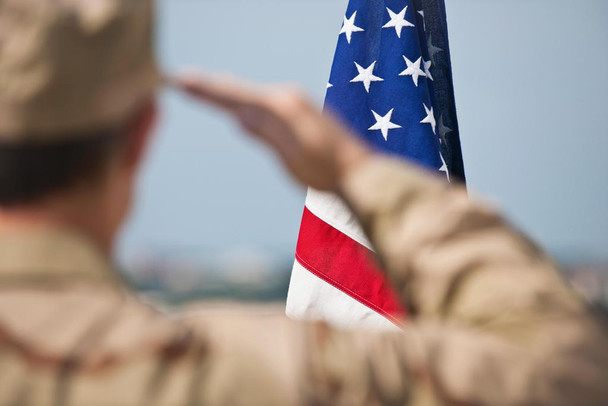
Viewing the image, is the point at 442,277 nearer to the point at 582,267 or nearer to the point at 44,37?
the point at 44,37

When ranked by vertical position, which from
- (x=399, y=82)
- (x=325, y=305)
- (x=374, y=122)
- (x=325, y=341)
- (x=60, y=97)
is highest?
(x=399, y=82)

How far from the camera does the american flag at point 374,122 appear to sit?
4.06 metres

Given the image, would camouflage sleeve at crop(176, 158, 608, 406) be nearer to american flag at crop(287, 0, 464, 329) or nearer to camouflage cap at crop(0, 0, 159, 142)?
camouflage cap at crop(0, 0, 159, 142)

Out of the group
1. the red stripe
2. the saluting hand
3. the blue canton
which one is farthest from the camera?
the blue canton

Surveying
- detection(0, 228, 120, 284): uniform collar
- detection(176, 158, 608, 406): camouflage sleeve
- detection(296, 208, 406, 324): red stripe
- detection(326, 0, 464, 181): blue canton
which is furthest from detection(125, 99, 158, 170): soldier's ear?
detection(326, 0, 464, 181): blue canton

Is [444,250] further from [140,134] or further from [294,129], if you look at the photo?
[140,134]

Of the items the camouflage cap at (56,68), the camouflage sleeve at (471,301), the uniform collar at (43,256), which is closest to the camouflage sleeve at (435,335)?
the camouflage sleeve at (471,301)

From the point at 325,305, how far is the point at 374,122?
83 centimetres

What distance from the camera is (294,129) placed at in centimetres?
142

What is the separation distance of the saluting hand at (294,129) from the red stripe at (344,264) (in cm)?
254

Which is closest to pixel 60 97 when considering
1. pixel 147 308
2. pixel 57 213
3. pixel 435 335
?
pixel 57 213

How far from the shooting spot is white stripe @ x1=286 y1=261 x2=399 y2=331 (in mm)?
4035

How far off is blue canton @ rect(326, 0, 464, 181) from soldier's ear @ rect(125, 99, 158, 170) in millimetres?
2787

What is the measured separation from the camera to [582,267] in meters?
95.1
